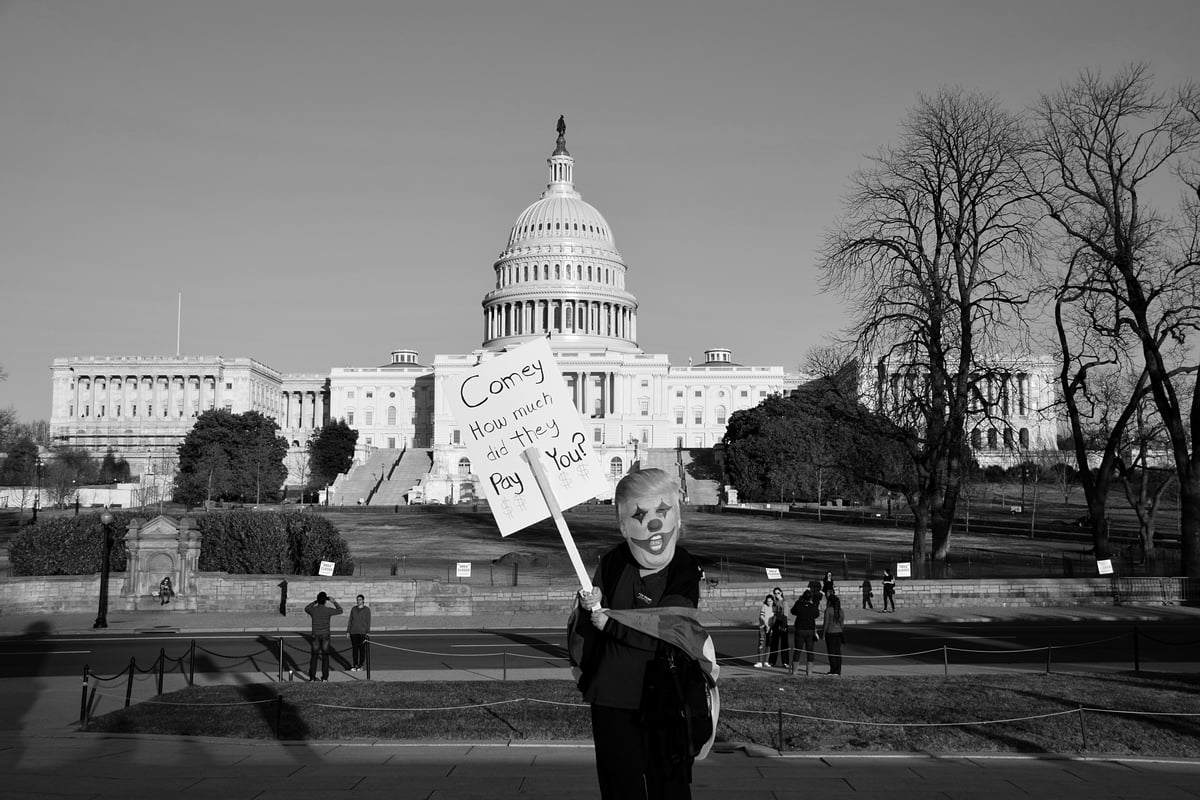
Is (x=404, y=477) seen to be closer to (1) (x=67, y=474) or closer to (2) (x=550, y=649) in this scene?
(1) (x=67, y=474)

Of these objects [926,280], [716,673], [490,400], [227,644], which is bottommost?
Answer: [227,644]

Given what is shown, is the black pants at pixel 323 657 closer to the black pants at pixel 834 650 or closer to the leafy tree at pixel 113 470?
the black pants at pixel 834 650

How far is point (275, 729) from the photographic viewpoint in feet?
49.6

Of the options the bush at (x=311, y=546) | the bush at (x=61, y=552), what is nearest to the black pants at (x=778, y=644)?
the bush at (x=311, y=546)

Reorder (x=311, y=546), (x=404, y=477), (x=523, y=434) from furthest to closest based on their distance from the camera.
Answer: (x=404, y=477), (x=311, y=546), (x=523, y=434)

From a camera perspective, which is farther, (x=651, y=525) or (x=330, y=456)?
(x=330, y=456)

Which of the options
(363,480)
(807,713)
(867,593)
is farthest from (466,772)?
(363,480)

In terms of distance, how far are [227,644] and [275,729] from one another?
12477mm

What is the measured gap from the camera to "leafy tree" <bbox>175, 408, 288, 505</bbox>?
9819 cm

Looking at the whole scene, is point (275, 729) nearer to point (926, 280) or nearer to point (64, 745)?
point (64, 745)

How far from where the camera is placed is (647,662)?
6246mm

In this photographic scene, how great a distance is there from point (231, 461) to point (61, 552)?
7038 centimetres

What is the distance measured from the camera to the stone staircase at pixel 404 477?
11144 centimetres

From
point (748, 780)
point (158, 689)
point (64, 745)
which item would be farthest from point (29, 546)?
point (748, 780)
